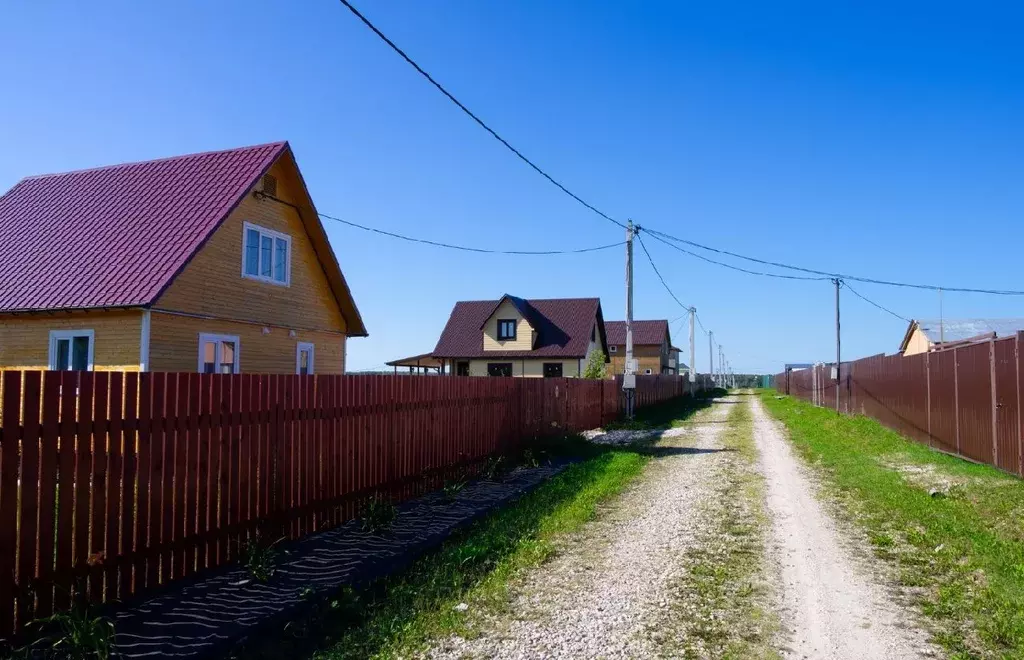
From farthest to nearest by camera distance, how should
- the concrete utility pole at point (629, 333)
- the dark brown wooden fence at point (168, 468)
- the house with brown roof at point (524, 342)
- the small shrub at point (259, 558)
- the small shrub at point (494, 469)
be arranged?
1. the house with brown roof at point (524, 342)
2. the concrete utility pole at point (629, 333)
3. the small shrub at point (494, 469)
4. the small shrub at point (259, 558)
5. the dark brown wooden fence at point (168, 468)

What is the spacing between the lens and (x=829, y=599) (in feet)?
17.1

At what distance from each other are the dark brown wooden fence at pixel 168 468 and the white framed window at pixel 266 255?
9694mm

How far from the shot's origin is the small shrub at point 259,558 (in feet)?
17.7

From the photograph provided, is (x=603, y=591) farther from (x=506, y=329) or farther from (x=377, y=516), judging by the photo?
(x=506, y=329)

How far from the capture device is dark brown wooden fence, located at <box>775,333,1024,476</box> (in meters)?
10.3

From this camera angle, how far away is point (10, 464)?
410cm

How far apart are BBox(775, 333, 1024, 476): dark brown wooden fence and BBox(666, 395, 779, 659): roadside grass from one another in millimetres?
4247

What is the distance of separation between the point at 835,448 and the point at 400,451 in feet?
35.0

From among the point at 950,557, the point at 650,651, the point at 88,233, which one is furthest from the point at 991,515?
the point at 88,233

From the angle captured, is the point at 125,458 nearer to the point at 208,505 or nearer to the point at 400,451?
the point at 208,505

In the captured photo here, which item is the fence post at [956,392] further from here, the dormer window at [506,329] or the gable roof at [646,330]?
the gable roof at [646,330]

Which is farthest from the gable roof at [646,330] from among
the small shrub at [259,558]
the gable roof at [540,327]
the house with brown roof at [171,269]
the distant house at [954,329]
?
the small shrub at [259,558]

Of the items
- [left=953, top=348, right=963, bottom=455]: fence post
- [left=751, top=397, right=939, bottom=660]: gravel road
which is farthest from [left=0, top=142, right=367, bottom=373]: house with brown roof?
[left=953, top=348, right=963, bottom=455]: fence post

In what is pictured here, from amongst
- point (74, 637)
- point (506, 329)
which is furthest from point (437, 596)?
point (506, 329)
